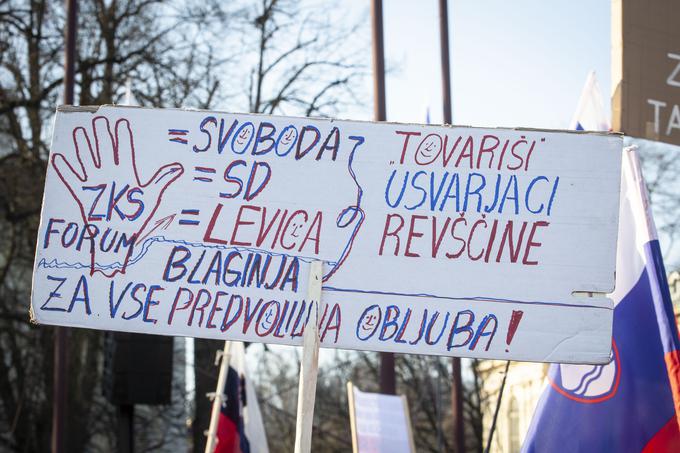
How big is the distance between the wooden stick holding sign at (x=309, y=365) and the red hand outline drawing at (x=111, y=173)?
588 millimetres

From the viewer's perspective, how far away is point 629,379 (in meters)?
4.56

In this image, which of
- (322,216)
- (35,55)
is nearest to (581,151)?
(322,216)

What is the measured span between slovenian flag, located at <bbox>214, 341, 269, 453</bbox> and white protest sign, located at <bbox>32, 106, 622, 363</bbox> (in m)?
4.62

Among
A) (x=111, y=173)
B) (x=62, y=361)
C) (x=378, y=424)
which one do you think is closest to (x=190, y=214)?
(x=111, y=173)

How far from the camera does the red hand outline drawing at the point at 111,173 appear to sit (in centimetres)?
368

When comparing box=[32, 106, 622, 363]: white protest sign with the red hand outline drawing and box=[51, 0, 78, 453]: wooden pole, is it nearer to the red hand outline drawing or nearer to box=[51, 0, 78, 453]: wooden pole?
the red hand outline drawing

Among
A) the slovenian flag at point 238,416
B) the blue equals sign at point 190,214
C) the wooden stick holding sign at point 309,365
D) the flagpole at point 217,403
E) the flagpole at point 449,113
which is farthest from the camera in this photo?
the flagpole at point 449,113

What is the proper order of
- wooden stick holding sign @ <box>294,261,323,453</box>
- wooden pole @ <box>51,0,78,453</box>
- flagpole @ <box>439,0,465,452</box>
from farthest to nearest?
wooden pole @ <box>51,0,78,453</box>, flagpole @ <box>439,0,465,452</box>, wooden stick holding sign @ <box>294,261,323,453</box>

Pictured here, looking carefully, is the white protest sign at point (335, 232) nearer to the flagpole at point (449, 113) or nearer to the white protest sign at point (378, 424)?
the white protest sign at point (378, 424)

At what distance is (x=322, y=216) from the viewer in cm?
365

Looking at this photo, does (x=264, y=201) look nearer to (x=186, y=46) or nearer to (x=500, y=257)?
(x=500, y=257)

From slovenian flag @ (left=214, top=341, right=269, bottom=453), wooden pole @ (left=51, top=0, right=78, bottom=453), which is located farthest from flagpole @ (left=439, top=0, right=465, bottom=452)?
wooden pole @ (left=51, top=0, right=78, bottom=453)

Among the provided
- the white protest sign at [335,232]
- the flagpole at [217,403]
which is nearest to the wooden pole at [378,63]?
the flagpole at [217,403]

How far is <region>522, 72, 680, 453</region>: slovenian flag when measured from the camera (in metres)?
4.48
